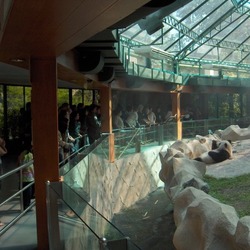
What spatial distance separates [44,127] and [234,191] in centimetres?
814

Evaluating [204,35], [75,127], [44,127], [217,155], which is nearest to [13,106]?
[75,127]

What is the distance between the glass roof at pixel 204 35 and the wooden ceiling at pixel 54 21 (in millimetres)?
13718

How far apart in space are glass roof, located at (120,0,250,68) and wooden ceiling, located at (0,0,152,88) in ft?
45.0

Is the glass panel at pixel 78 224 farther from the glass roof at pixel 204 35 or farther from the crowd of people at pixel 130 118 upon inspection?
the glass roof at pixel 204 35

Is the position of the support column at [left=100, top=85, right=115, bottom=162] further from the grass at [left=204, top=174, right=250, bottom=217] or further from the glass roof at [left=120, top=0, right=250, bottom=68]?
the glass roof at [left=120, top=0, right=250, bottom=68]

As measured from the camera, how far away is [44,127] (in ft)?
19.3

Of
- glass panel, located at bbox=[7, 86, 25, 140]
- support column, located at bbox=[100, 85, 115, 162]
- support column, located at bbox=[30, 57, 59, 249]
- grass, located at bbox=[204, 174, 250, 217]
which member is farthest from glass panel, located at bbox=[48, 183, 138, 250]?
glass panel, located at bbox=[7, 86, 25, 140]

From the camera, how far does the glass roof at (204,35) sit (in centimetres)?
2250

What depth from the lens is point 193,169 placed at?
1362 cm

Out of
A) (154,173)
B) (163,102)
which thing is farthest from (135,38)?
(163,102)

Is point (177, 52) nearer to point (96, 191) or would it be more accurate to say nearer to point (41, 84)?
point (96, 191)

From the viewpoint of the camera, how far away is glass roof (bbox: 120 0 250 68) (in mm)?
22500

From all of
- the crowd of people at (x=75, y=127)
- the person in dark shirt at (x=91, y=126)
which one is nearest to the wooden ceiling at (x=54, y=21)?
the crowd of people at (x=75, y=127)

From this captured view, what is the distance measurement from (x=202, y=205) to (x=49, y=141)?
105 inches
